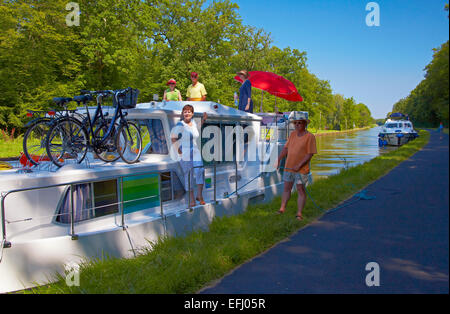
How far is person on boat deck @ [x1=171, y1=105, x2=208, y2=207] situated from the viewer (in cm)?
720

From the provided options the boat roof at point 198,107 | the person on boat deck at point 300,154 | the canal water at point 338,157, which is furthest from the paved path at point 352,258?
the canal water at point 338,157

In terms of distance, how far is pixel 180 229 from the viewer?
7016 mm

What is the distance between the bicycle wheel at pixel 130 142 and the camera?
285 inches

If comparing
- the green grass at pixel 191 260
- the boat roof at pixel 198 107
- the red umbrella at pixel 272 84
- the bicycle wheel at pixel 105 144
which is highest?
the red umbrella at pixel 272 84

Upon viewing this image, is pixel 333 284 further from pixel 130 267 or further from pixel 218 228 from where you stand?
pixel 218 228

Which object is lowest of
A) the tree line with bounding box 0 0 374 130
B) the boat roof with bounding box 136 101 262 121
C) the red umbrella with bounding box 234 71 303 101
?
the boat roof with bounding box 136 101 262 121

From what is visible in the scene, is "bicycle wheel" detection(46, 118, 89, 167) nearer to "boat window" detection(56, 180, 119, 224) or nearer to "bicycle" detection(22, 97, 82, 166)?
"bicycle" detection(22, 97, 82, 166)

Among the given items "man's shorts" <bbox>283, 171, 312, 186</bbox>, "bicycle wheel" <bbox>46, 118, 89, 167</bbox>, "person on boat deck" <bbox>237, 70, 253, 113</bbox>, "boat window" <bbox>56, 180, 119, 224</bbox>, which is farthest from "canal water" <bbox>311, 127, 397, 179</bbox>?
"bicycle wheel" <bbox>46, 118, 89, 167</bbox>

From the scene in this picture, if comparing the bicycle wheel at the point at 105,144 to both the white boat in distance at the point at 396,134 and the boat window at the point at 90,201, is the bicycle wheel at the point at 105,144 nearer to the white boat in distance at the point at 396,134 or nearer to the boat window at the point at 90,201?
the boat window at the point at 90,201

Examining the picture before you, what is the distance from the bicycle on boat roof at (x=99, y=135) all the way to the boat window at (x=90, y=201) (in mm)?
769

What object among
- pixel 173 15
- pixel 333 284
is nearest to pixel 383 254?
pixel 333 284

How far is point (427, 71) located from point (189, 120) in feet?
18.6

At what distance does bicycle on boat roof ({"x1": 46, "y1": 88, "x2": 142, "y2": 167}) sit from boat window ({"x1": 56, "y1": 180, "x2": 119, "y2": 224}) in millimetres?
769
